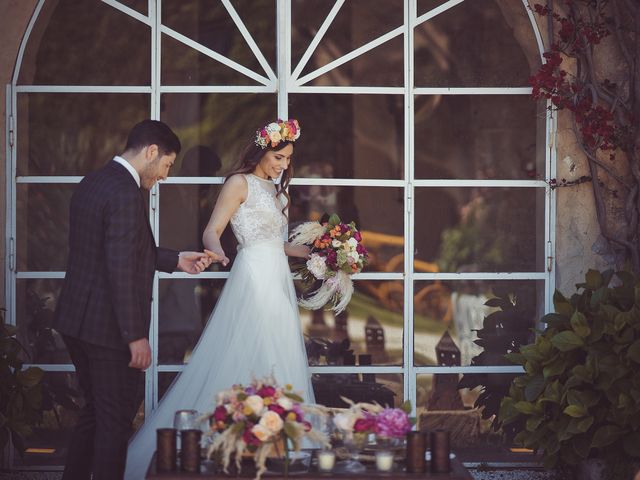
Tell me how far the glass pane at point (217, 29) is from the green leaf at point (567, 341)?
7.93 feet

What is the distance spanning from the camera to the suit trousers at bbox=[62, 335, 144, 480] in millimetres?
4848

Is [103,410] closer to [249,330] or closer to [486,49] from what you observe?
[249,330]

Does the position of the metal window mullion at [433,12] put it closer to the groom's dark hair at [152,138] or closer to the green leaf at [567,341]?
the green leaf at [567,341]

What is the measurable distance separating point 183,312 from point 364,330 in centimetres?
113

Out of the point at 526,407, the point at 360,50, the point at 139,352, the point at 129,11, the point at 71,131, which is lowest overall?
the point at 526,407

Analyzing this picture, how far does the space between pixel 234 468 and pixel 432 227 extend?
9.88 feet

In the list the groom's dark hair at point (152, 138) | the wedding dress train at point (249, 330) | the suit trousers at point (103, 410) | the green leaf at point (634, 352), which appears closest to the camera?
the suit trousers at point (103, 410)

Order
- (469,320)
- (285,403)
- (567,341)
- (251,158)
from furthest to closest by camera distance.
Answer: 1. (469,320)
2. (251,158)
3. (567,341)
4. (285,403)

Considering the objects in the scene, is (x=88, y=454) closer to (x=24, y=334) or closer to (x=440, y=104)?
(x=24, y=334)

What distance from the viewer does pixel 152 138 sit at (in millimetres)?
4949

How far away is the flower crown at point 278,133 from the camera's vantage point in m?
6.05

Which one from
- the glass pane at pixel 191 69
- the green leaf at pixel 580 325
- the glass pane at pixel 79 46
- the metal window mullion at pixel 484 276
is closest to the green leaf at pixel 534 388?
the green leaf at pixel 580 325

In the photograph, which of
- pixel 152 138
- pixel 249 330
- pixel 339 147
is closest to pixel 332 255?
pixel 249 330

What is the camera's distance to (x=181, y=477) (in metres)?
3.95
